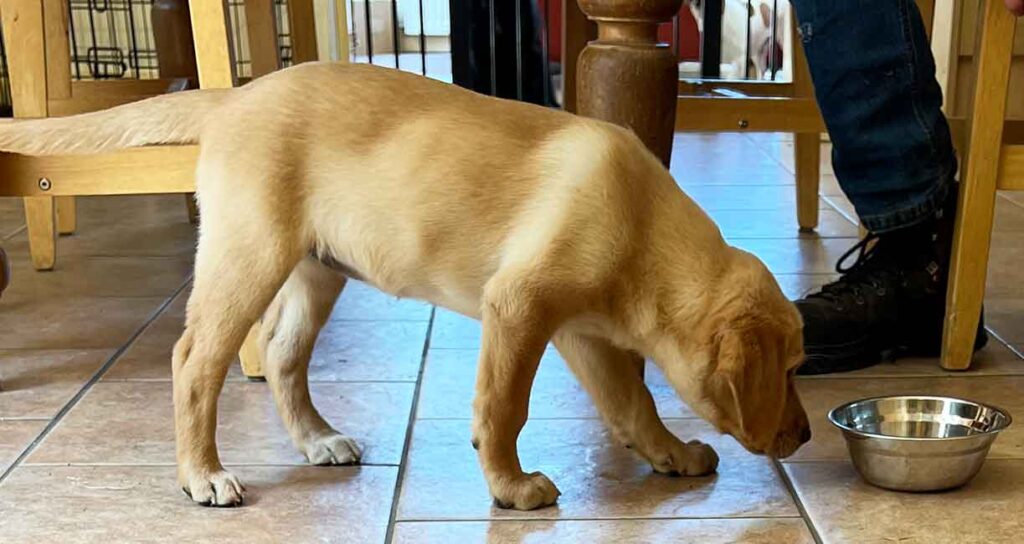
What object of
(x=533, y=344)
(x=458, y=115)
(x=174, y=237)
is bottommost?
(x=174, y=237)

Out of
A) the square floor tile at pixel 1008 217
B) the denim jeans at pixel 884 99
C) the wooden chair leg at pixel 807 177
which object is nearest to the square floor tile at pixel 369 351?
the denim jeans at pixel 884 99

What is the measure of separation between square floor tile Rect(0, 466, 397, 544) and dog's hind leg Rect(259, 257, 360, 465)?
0.17 feet

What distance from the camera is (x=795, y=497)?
1.54m

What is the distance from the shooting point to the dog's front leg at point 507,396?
1415mm

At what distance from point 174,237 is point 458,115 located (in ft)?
5.56

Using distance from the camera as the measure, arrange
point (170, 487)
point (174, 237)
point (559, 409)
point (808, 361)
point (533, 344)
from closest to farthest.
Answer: point (533, 344) → point (170, 487) → point (559, 409) → point (808, 361) → point (174, 237)

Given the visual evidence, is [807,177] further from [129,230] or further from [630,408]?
[129,230]

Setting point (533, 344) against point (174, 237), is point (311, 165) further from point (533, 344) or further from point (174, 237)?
point (174, 237)

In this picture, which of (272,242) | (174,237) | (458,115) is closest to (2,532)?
(272,242)

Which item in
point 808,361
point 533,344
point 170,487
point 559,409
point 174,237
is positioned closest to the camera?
point 533,344

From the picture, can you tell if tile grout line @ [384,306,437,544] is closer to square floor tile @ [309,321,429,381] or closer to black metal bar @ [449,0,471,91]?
square floor tile @ [309,321,429,381]

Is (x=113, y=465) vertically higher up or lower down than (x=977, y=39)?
lower down

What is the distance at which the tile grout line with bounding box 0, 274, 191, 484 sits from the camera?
1676 mm

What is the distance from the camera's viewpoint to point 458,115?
4.98ft
